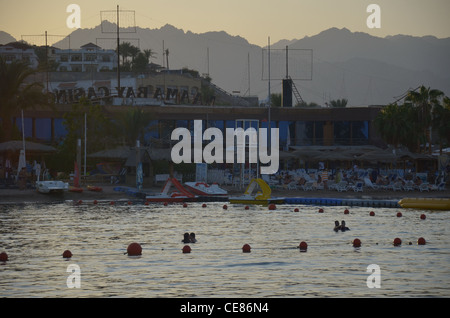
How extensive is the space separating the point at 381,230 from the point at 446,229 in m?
2.93

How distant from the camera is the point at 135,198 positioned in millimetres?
51281

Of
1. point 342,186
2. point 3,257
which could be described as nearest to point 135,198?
point 342,186

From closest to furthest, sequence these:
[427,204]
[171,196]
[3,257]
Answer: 1. [3,257]
2. [427,204]
3. [171,196]

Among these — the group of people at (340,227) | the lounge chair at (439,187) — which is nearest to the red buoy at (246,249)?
the group of people at (340,227)

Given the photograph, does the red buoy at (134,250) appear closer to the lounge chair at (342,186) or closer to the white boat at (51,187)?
the white boat at (51,187)

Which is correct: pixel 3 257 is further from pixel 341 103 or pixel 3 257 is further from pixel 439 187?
pixel 341 103

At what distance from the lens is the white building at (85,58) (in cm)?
17005

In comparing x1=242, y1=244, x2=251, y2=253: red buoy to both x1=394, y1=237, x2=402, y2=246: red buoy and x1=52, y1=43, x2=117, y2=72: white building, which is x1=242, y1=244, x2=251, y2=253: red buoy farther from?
x1=52, y1=43, x2=117, y2=72: white building

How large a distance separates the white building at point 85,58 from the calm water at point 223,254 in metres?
130

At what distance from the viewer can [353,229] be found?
3506cm

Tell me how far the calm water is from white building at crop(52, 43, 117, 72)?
427 feet

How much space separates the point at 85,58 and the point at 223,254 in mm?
152849
